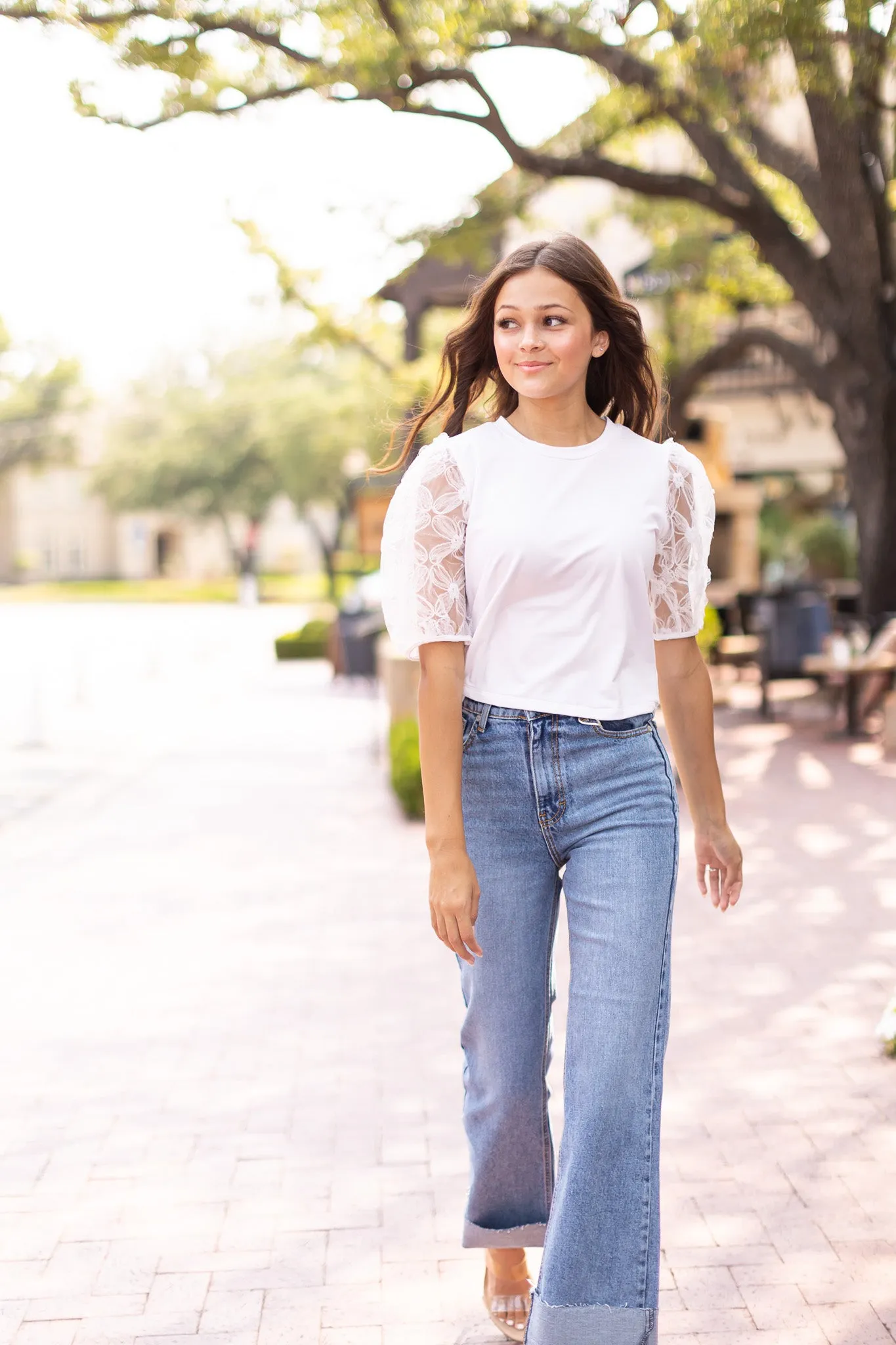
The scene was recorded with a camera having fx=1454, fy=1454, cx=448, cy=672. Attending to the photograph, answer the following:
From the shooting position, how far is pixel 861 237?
1169 centimetres

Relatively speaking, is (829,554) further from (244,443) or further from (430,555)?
(244,443)

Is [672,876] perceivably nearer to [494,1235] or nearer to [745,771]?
[494,1235]

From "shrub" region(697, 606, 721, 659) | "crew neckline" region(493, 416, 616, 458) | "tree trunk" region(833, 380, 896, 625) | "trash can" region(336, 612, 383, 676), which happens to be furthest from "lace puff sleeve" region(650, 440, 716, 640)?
"trash can" region(336, 612, 383, 676)

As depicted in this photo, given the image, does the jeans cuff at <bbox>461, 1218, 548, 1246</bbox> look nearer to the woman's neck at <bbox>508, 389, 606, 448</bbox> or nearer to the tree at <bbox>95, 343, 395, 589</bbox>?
the woman's neck at <bbox>508, 389, 606, 448</bbox>

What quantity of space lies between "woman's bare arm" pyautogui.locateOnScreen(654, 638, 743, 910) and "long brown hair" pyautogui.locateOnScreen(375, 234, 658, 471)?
44cm

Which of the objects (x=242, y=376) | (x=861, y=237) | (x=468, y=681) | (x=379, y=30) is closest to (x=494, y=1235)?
(x=468, y=681)

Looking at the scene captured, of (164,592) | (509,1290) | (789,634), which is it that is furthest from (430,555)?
(164,592)

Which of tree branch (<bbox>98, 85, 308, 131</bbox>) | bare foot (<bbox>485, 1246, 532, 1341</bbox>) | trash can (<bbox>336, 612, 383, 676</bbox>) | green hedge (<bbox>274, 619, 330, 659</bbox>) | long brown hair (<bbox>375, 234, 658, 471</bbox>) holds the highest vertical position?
tree branch (<bbox>98, 85, 308, 131</bbox>)

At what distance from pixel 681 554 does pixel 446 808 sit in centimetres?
63

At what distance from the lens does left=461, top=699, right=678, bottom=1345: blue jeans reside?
7.50ft

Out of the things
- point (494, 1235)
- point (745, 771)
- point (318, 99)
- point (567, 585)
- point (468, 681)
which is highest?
point (318, 99)

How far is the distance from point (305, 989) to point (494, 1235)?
105 inches

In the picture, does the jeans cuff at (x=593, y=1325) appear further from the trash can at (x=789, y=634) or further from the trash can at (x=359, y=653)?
the trash can at (x=359, y=653)

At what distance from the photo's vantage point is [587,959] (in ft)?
7.62
